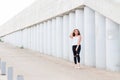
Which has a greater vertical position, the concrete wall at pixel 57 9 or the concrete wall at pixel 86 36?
the concrete wall at pixel 57 9

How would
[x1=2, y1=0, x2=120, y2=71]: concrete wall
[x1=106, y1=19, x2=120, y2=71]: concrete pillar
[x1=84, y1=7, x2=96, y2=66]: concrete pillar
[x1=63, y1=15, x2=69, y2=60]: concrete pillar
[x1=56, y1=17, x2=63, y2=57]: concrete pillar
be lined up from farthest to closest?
[x1=56, y1=17, x2=63, y2=57]: concrete pillar, [x1=63, y1=15, x2=69, y2=60]: concrete pillar, [x1=84, y1=7, x2=96, y2=66]: concrete pillar, [x1=2, y1=0, x2=120, y2=71]: concrete wall, [x1=106, y1=19, x2=120, y2=71]: concrete pillar

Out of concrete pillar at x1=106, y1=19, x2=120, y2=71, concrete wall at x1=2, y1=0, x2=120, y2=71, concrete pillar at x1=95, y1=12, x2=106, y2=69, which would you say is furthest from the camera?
concrete pillar at x1=95, y1=12, x2=106, y2=69

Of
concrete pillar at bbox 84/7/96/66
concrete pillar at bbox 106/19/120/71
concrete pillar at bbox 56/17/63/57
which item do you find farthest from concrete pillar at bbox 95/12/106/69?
concrete pillar at bbox 56/17/63/57

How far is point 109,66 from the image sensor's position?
46.8 feet

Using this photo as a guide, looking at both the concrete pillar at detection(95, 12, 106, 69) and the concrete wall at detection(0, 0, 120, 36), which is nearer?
the concrete wall at detection(0, 0, 120, 36)

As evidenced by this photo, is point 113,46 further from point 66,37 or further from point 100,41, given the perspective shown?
point 66,37

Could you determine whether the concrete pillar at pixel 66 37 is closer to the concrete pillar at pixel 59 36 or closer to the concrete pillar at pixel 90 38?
the concrete pillar at pixel 59 36

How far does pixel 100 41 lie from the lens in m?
15.2

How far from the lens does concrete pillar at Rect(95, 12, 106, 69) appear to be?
49.7 ft

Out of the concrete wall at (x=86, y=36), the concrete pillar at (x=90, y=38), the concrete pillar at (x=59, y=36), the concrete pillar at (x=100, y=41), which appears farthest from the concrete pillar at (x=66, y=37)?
the concrete pillar at (x=100, y=41)

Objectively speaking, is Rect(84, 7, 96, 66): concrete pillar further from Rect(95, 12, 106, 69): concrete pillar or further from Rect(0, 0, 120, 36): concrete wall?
Rect(95, 12, 106, 69): concrete pillar

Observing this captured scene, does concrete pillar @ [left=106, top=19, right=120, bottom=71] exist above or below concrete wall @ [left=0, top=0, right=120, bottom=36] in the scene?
below

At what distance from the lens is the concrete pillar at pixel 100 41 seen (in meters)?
15.1

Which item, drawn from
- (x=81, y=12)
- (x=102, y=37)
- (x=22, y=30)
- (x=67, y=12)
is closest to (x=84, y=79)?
(x=102, y=37)
